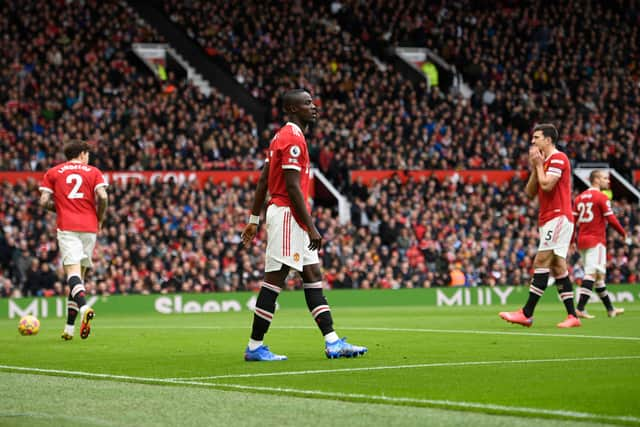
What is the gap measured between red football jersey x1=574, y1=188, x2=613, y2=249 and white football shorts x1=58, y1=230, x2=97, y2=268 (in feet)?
27.5

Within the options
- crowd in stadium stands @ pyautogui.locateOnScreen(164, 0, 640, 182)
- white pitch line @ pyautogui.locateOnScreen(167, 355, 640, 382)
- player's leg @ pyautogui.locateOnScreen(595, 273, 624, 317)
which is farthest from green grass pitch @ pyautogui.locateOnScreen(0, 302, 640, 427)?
crowd in stadium stands @ pyautogui.locateOnScreen(164, 0, 640, 182)

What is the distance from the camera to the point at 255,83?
38219 millimetres

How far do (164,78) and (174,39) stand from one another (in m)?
1.75

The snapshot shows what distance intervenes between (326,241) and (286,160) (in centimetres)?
2080

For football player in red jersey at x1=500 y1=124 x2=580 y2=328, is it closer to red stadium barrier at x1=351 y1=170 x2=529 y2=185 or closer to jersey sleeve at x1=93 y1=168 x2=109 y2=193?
jersey sleeve at x1=93 y1=168 x2=109 y2=193

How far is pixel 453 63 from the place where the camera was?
1695 inches

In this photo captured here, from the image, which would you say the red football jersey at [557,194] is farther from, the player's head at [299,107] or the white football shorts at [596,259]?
the player's head at [299,107]

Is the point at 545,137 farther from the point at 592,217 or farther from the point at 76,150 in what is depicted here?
the point at 76,150

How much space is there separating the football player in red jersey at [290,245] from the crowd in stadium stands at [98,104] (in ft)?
69.7

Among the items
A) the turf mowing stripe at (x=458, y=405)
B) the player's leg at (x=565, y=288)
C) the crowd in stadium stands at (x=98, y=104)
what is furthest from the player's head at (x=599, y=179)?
the crowd in stadium stands at (x=98, y=104)

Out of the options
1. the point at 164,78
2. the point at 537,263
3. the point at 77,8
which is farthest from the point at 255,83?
the point at 537,263

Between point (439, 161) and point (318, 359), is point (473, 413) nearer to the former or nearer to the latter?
point (318, 359)

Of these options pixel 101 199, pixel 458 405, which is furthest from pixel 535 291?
pixel 458 405

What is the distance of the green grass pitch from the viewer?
6578 mm
